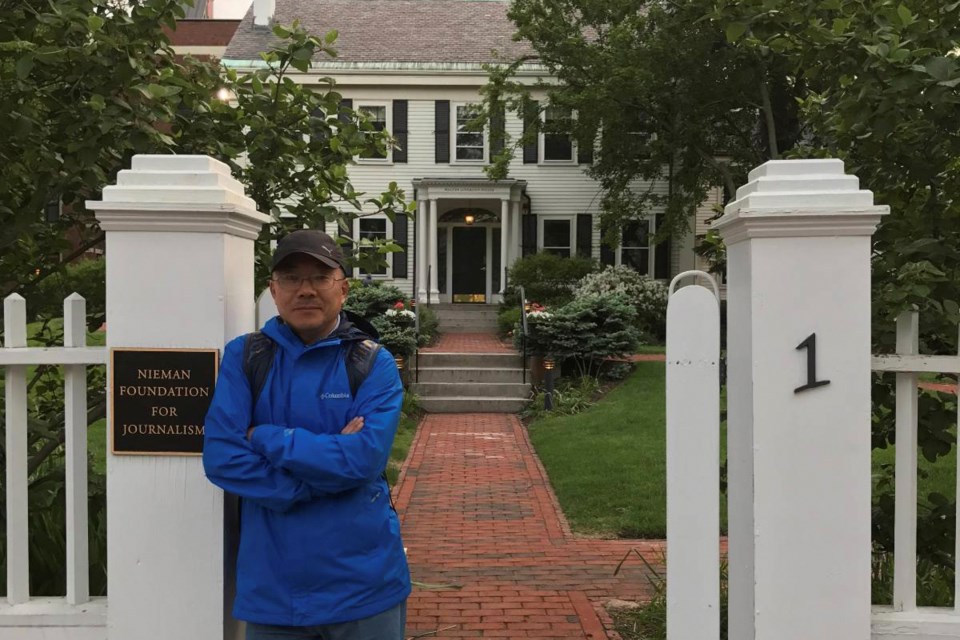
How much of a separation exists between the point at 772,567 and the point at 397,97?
2116cm

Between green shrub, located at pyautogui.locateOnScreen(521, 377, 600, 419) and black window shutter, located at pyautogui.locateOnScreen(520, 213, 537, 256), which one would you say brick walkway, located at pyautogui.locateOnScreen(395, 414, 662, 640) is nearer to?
green shrub, located at pyautogui.locateOnScreen(521, 377, 600, 419)

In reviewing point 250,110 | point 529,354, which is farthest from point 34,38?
point 529,354

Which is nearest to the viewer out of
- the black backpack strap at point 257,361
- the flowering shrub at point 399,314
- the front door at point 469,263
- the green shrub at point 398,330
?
the black backpack strap at point 257,361

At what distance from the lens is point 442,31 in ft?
77.6

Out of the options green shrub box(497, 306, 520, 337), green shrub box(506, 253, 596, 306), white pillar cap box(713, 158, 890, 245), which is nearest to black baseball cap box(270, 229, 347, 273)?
white pillar cap box(713, 158, 890, 245)

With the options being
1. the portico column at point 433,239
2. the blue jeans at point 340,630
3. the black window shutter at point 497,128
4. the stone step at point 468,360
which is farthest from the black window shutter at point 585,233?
the blue jeans at point 340,630

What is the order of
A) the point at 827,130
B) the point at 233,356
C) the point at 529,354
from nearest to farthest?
the point at 233,356
the point at 827,130
the point at 529,354

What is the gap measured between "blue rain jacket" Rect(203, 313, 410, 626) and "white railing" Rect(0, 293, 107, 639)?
64cm

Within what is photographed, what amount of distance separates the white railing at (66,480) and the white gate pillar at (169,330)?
0.48 feet

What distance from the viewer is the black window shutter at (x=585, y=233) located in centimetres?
2242

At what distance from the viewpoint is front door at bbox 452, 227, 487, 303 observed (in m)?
22.8

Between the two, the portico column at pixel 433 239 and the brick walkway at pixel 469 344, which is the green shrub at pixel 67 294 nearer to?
the brick walkway at pixel 469 344

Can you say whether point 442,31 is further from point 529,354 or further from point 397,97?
point 529,354

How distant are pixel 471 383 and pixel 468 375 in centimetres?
22
